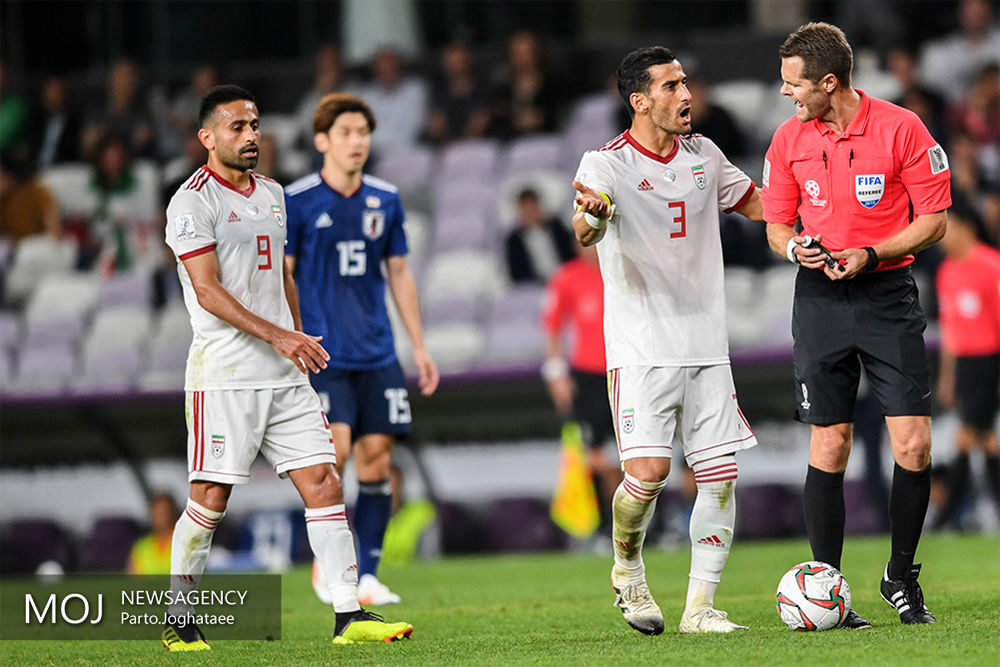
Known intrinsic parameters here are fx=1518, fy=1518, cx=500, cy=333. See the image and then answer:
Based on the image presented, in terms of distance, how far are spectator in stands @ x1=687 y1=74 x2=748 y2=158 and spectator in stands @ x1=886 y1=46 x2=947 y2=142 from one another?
154 centimetres

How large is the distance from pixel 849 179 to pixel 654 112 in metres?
0.85

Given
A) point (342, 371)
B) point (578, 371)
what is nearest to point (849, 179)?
point (342, 371)

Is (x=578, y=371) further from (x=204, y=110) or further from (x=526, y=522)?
(x=204, y=110)

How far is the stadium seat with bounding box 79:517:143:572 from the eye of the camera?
13500 mm

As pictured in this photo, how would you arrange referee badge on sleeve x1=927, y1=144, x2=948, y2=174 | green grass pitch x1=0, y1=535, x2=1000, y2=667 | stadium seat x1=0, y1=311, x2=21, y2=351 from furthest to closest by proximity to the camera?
stadium seat x1=0, y1=311, x2=21, y2=351 → referee badge on sleeve x1=927, y1=144, x2=948, y2=174 → green grass pitch x1=0, y1=535, x2=1000, y2=667

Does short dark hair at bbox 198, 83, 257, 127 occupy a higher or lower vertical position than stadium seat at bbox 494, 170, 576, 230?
higher

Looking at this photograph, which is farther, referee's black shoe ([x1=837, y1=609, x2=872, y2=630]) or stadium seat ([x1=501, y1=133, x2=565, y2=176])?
stadium seat ([x1=501, y1=133, x2=565, y2=176])

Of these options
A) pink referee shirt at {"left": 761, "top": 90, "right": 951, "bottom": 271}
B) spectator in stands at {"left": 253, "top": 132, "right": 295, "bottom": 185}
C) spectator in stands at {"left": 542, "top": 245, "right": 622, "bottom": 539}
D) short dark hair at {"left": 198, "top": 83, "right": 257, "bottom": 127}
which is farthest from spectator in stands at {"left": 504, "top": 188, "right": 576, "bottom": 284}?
pink referee shirt at {"left": 761, "top": 90, "right": 951, "bottom": 271}

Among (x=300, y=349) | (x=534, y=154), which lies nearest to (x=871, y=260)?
(x=300, y=349)

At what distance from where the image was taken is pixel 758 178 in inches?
569

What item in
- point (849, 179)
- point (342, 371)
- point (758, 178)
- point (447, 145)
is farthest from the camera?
point (447, 145)

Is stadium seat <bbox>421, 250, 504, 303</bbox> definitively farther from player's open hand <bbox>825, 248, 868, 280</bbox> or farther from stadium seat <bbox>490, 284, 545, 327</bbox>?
player's open hand <bbox>825, 248, 868, 280</bbox>

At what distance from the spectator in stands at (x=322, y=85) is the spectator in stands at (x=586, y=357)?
5315mm

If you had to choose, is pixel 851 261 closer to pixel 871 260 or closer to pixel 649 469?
pixel 871 260
